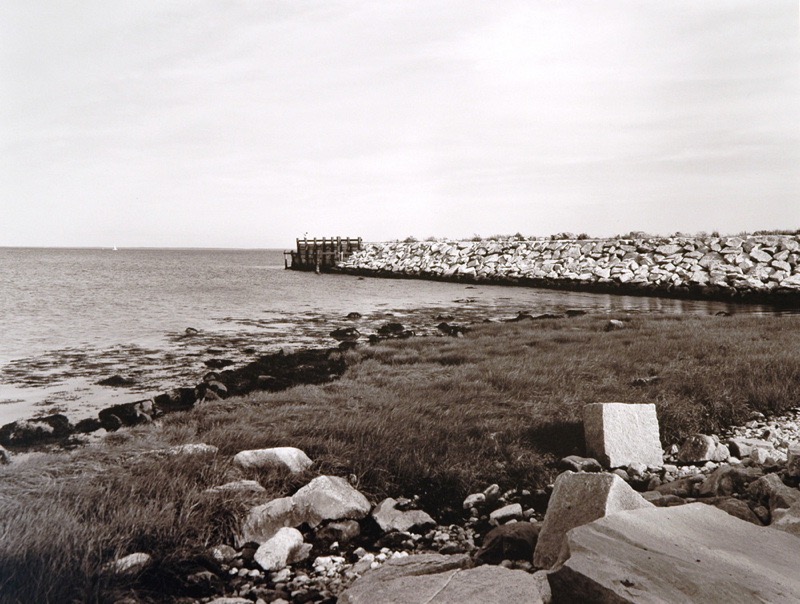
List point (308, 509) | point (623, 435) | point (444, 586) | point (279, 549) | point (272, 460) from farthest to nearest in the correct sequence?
point (623, 435) < point (272, 460) < point (308, 509) < point (279, 549) < point (444, 586)

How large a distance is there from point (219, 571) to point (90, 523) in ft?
2.84

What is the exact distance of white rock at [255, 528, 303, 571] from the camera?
3.57 meters

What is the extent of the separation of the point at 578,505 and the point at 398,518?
4.53ft

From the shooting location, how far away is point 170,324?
18.9 meters

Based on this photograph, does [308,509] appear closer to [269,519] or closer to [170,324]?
[269,519]

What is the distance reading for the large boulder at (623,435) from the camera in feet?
17.7

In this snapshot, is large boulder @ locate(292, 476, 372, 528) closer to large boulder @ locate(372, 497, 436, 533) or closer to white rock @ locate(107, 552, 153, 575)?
large boulder @ locate(372, 497, 436, 533)

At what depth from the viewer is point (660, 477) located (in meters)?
5.15

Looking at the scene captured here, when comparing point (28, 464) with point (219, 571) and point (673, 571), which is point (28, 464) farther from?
point (673, 571)

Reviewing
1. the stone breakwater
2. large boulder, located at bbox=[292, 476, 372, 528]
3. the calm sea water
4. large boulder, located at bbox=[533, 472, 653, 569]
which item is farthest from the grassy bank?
the stone breakwater

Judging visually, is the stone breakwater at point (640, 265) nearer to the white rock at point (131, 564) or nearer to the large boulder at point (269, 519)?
the large boulder at point (269, 519)

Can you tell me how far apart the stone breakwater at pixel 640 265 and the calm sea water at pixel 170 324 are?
9.57ft

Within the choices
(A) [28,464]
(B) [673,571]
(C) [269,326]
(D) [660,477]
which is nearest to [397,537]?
(B) [673,571]

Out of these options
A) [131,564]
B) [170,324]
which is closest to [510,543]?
[131,564]
